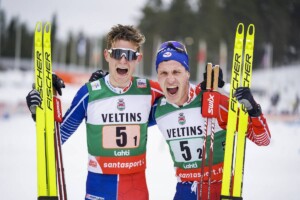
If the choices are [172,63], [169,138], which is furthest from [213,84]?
[169,138]

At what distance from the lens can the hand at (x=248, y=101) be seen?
286 cm

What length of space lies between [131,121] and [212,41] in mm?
39498

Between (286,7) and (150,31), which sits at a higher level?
(150,31)

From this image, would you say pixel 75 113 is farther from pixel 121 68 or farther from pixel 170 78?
pixel 170 78

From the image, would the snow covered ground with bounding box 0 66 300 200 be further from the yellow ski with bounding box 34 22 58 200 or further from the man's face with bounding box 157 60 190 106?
the man's face with bounding box 157 60 190 106

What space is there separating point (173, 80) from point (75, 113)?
93 centimetres

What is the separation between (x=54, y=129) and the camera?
3.28 metres

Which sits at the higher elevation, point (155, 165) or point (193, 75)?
point (193, 75)

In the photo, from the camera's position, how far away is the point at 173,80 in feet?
10.3

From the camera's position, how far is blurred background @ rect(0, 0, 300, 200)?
23.0ft

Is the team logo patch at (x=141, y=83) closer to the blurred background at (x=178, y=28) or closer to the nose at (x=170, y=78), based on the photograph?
the nose at (x=170, y=78)

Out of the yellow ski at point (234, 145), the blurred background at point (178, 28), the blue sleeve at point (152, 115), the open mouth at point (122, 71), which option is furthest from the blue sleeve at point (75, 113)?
the blurred background at point (178, 28)

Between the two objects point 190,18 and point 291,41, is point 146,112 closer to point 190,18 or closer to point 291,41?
point 291,41

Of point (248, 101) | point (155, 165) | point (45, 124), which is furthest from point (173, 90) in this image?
point (155, 165)
